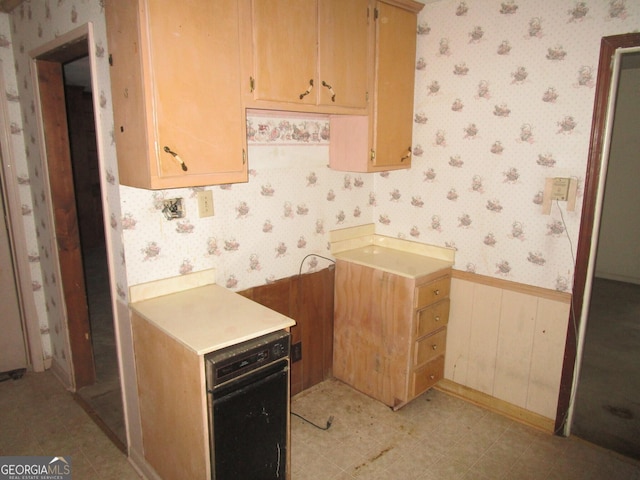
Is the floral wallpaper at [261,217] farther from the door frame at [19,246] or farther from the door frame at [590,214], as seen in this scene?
the door frame at [19,246]

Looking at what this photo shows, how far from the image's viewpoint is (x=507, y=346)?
8.40 ft

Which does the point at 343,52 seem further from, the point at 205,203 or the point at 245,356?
the point at 245,356

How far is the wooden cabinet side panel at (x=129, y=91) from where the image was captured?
1581 mm

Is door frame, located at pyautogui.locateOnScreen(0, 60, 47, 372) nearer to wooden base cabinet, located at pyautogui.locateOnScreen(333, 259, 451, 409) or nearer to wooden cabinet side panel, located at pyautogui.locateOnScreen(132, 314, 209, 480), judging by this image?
wooden cabinet side panel, located at pyautogui.locateOnScreen(132, 314, 209, 480)

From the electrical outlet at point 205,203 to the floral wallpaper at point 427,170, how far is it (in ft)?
0.11

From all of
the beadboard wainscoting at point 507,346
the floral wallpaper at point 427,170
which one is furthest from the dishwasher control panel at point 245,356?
the beadboard wainscoting at point 507,346

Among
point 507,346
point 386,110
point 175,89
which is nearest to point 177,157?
point 175,89

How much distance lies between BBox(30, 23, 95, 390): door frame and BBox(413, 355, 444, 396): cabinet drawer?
2.13 m

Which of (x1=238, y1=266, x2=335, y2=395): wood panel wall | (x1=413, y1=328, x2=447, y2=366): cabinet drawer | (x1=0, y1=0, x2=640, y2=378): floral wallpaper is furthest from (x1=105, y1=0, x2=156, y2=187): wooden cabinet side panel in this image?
(x1=413, y1=328, x2=447, y2=366): cabinet drawer

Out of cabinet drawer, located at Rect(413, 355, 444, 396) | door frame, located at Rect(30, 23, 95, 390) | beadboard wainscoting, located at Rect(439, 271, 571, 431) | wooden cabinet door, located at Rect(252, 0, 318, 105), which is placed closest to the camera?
wooden cabinet door, located at Rect(252, 0, 318, 105)

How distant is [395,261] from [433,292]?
0.32 meters

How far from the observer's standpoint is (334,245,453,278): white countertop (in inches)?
101

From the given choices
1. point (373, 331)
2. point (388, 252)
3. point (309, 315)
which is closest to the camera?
point (373, 331)

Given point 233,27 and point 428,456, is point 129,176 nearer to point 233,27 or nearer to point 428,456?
point 233,27
